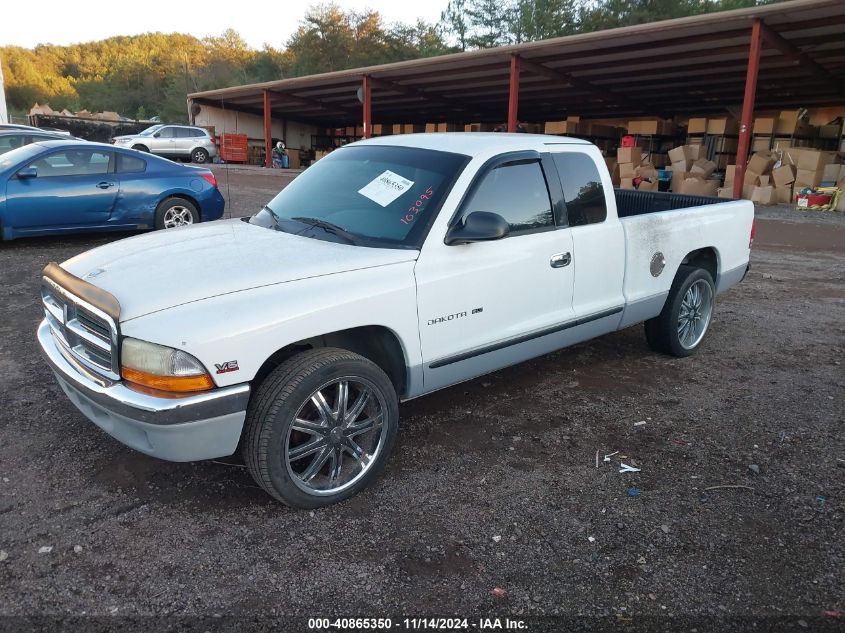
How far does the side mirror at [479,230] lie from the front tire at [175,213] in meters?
6.76

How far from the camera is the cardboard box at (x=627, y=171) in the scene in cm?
2015

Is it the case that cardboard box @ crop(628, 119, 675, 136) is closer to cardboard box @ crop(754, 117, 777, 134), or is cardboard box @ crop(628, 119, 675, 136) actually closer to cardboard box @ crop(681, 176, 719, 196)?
cardboard box @ crop(754, 117, 777, 134)

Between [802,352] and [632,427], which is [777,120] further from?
[632,427]

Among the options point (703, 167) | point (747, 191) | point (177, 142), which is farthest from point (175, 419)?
point (177, 142)

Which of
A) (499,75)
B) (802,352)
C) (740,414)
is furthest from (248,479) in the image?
(499,75)

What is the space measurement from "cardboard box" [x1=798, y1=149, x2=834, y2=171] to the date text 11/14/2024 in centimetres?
1790

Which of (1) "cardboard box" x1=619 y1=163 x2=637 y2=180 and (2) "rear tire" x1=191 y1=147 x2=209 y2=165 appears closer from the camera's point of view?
(1) "cardboard box" x1=619 y1=163 x2=637 y2=180

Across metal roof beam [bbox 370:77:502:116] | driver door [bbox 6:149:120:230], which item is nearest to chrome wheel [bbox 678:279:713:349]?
driver door [bbox 6:149:120:230]

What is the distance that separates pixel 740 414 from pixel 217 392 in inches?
133

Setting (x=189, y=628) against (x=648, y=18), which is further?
(x=648, y=18)

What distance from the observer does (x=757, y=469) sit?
3518 mm

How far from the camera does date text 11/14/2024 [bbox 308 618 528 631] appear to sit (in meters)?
2.32

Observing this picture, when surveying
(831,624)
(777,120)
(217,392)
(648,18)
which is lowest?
(831,624)

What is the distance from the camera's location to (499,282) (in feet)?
11.9
